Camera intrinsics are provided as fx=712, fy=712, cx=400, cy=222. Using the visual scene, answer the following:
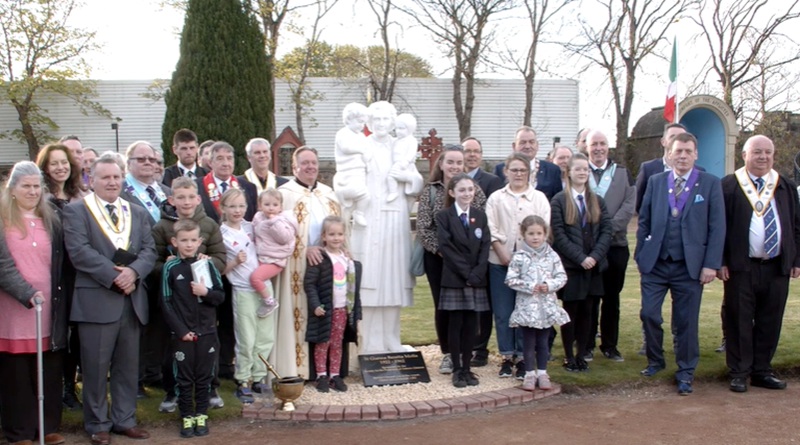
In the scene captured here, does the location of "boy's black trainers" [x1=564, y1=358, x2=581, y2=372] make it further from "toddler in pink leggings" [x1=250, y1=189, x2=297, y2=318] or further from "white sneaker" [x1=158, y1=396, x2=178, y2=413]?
"white sneaker" [x1=158, y1=396, x2=178, y2=413]

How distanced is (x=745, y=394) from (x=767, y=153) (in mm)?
1987

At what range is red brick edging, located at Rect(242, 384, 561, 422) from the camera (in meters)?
5.24

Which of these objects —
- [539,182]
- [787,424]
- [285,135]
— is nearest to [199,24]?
A: [285,135]

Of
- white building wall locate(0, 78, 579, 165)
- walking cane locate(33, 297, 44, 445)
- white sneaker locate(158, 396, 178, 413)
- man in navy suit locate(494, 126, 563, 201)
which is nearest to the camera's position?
walking cane locate(33, 297, 44, 445)

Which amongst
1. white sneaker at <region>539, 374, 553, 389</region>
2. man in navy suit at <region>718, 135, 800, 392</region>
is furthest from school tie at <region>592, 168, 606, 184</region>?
white sneaker at <region>539, 374, 553, 389</region>

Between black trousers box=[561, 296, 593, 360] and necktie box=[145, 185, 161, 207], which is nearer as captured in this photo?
necktie box=[145, 185, 161, 207]

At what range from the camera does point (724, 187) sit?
6.05m

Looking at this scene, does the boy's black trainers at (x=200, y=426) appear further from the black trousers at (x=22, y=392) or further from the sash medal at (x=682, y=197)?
the sash medal at (x=682, y=197)

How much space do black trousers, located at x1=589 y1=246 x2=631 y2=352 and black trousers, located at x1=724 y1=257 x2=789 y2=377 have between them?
0.91 metres

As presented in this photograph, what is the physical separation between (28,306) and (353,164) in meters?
2.71

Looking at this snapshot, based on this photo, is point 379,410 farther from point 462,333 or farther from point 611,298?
point 611,298

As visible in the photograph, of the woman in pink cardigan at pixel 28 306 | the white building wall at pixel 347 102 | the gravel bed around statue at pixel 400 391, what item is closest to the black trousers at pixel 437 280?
the gravel bed around statue at pixel 400 391

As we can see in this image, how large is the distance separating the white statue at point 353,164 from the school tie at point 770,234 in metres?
3.32

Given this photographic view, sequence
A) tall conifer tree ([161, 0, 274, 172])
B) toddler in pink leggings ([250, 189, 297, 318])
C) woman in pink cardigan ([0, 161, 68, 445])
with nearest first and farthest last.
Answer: woman in pink cardigan ([0, 161, 68, 445])
toddler in pink leggings ([250, 189, 297, 318])
tall conifer tree ([161, 0, 274, 172])
